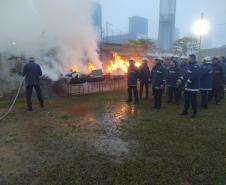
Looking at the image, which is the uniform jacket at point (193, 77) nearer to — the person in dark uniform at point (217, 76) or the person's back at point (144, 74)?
the person in dark uniform at point (217, 76)

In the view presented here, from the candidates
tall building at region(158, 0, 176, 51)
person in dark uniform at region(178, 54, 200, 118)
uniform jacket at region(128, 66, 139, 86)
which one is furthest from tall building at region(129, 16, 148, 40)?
person in dark uniform at region(178, 54, 200, 118)

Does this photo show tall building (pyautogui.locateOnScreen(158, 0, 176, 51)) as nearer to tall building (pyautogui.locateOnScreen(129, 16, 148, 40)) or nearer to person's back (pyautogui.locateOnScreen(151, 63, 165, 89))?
tall building (pyautogui.locateOnScreen(129, 16, 148, 40))

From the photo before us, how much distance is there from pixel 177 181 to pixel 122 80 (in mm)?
11194

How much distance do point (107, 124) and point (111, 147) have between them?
1.69m

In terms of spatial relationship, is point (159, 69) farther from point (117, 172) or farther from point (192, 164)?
point (117, 172)

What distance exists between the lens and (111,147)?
5.04 m

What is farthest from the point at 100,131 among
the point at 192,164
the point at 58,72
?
the point at 58,72

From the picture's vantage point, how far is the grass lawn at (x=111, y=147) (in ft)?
12.5

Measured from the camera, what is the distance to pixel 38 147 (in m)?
4.99

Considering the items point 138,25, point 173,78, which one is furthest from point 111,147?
point 138,25

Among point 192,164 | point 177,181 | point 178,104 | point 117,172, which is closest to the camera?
point 177,181

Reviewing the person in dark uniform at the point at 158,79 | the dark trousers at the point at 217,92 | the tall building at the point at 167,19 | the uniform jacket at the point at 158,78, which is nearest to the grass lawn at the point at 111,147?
the person in dark uniform at the point at 158,79

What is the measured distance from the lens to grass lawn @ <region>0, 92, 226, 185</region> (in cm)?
380

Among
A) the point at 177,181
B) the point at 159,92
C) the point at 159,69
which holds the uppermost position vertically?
the point at 159,69
